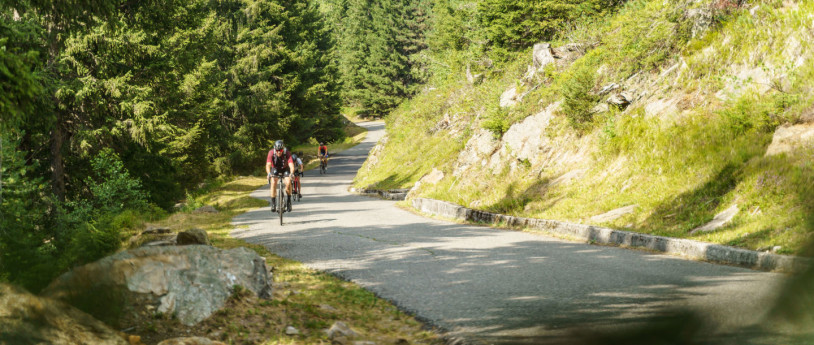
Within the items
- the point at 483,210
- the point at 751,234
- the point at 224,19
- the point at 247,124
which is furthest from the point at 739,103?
the point at 224,19

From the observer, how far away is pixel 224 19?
145ft

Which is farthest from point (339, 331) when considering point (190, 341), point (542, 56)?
point (542, 56)

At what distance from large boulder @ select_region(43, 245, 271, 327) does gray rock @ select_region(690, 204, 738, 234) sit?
7333 mm

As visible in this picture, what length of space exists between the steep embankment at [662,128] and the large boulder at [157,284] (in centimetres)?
574

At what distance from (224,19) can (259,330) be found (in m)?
42.9

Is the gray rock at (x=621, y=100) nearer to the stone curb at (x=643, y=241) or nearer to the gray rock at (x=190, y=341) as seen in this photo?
the stone curb at (x=643, y=241)

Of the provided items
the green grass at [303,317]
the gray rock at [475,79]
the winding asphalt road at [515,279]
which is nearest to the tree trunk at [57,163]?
the winding asphalt road at [515,279]

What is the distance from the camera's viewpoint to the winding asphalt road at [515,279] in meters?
1.18

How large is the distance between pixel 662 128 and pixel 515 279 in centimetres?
814

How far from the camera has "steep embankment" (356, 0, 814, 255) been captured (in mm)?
10312

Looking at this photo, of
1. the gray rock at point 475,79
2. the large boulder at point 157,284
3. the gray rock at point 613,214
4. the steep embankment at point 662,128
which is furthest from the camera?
the gray rock at point 475,79

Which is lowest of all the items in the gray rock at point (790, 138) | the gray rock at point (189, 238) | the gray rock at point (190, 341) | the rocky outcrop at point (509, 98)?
the gray rock at point (190, 341)

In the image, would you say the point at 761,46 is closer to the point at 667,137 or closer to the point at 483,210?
the point at 667,137

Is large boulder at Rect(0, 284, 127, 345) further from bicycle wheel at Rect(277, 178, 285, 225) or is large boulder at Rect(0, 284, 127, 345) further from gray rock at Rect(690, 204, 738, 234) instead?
bicycle wheel at Rect(277, 178, 285, 225)
